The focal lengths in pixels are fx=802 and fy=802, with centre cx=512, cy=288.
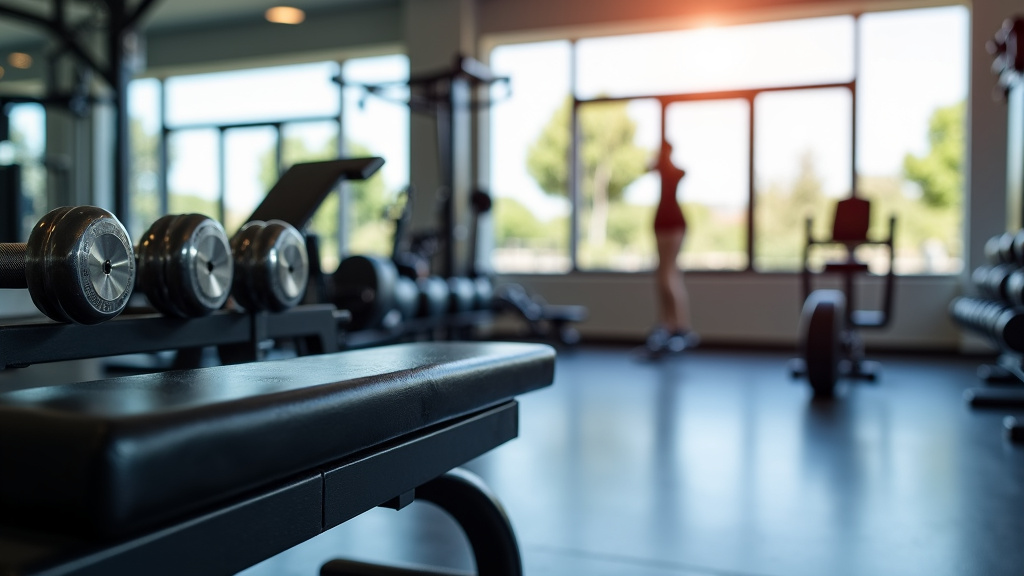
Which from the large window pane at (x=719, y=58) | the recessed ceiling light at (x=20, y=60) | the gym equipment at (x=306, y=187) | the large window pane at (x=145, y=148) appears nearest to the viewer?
the gym equipment at (x=306, y=187)

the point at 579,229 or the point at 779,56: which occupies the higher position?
the point at 779,56

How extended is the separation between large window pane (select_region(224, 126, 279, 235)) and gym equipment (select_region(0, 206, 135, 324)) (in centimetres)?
707

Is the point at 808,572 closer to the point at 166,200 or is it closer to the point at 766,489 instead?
the point at 766,489

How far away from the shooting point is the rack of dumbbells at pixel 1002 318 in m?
2.83

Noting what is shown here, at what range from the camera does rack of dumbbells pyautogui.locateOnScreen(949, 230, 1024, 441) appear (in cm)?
283

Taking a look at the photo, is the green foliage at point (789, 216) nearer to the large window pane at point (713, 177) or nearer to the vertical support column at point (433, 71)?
the large window pane at point (713, 177)

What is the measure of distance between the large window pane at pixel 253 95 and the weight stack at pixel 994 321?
5569 millimetres

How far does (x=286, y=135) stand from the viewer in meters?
7.73

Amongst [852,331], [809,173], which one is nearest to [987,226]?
[809,173]

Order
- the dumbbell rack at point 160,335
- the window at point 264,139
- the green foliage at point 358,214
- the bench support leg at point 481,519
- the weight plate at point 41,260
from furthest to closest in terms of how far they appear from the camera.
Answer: the green foliage at point 358,214, the window at point 264,139, the bench support leg at point 481,519, the dumbbell rack at point 160,335, the weight plate at point 41,260

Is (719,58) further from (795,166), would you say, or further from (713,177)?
(795,166)

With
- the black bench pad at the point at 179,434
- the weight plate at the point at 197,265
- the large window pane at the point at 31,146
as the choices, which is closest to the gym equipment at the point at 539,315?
the weight plate at the point at 197,265

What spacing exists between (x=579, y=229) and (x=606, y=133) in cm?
83

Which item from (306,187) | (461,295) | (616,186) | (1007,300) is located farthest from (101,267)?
(616,186)
